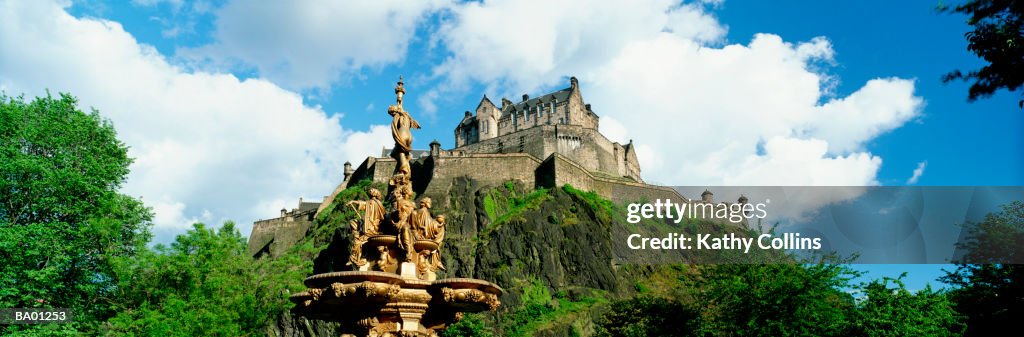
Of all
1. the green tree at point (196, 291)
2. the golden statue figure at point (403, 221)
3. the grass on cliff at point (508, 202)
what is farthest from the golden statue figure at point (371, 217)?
the grass on cliff at point (508, 202)

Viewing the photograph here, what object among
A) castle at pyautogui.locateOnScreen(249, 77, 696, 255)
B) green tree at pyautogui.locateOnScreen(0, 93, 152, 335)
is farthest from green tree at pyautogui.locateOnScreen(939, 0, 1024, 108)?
castle at pyautogui.locateOnScreen(249, 77, 696, 255)

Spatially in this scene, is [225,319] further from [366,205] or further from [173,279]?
[366,205]

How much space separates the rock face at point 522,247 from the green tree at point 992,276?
20667mm

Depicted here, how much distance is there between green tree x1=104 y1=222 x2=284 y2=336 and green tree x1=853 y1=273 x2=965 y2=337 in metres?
22.2

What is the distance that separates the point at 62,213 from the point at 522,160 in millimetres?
43656

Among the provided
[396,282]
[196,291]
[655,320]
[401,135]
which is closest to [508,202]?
[655,320]

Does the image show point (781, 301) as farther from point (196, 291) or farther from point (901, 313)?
point (196, 291)

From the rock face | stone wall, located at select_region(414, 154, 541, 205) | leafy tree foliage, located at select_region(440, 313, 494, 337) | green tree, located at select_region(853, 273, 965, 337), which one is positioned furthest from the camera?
stone wall, located at select_region(414, 154, 541, 205)

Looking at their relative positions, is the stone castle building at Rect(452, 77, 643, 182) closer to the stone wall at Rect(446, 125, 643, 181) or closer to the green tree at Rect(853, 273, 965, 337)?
the stone wall at Rect(446, 125, 643, 181)

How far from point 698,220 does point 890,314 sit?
4609cm

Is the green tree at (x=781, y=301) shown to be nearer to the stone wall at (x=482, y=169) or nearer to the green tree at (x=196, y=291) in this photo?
the green tree at (x=196, y=291)

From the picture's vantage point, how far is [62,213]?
26.5 meters

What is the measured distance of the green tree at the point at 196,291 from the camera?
24.0 metres

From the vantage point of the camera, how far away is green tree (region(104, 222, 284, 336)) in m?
24.0
